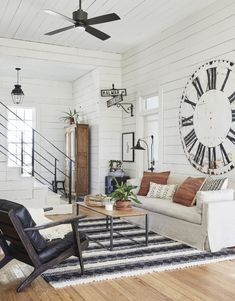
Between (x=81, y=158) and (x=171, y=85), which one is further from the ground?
(x=171, y=85)

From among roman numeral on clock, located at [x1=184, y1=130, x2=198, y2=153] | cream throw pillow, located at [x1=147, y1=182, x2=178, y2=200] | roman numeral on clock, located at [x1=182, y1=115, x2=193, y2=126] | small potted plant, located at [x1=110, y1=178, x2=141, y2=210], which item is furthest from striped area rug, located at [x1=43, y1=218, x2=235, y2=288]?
roman numeral on clock, located at [x1=182, y1=115, x2=193, y2=126]

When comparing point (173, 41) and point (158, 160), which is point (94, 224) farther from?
point (173, 41)

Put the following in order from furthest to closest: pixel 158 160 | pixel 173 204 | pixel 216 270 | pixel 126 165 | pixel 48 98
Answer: pixel 48 98 → pixel 126 165 → pixel 158 160 → pixel 173 204 → pixel 216 270

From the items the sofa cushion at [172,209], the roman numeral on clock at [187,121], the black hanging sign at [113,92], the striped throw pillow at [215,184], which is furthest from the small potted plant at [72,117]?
the striped throw pillow at [215,184]

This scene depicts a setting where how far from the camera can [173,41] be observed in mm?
6551

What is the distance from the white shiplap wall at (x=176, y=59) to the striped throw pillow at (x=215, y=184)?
0.38m

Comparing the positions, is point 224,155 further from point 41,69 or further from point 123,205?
point 41,69

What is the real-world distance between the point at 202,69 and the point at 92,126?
3660 millimetres

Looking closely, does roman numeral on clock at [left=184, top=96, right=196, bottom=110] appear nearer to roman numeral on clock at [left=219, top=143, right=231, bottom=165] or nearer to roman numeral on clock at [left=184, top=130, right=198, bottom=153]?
roman numeral on clock at [left=184, top=130, right=198, bottom=153]

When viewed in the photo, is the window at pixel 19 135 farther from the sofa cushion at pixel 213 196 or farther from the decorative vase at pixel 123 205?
the sofa cushion at pixel 213 196

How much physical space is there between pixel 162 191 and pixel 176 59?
250cm

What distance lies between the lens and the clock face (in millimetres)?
5215

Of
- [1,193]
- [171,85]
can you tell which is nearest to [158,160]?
[171,85]

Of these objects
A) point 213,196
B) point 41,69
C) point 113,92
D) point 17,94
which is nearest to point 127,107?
point 113,92
